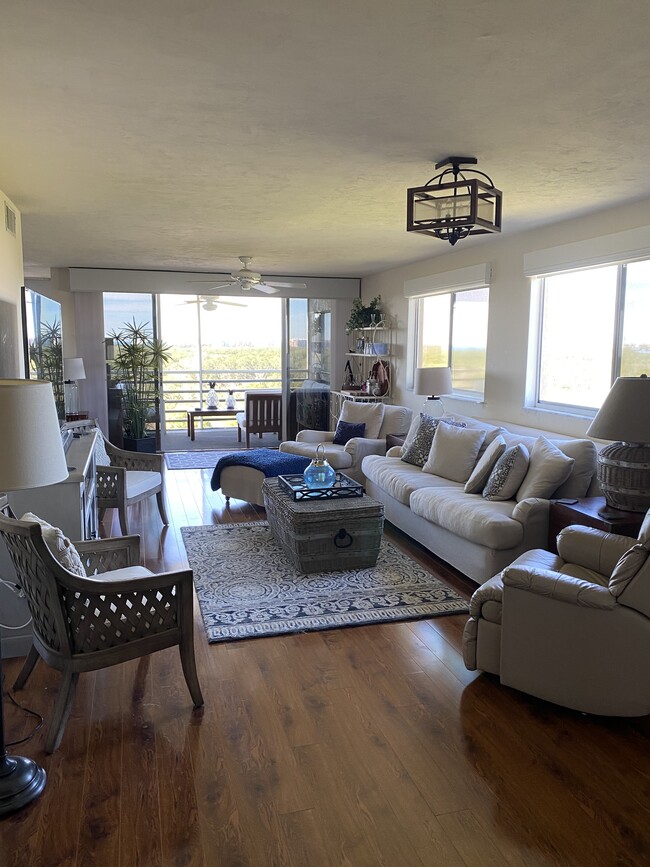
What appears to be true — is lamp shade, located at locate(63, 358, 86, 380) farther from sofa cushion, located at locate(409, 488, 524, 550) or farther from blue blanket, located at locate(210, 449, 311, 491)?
sofa cushion, located at locate(409, 488, 524, 550)

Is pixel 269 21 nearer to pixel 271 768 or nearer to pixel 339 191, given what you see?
pixel 339 191

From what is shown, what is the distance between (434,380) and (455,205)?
299cm

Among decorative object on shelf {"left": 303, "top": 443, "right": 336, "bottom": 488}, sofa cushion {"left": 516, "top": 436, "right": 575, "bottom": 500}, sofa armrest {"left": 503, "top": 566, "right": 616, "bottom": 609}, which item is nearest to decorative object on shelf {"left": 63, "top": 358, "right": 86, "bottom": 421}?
decorative object on shelf {"left": 303, "top": 443, "right": 336, "bottom": 488}

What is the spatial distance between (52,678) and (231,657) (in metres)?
0.80

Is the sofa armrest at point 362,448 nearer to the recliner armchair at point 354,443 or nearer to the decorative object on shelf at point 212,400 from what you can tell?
the recliner armchair at point 354,443

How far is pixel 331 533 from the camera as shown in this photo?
13.4 feet

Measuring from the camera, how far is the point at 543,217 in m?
4.57

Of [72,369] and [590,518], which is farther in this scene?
[72,369]

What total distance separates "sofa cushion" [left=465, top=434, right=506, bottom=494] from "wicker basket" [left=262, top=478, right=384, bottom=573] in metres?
0.71

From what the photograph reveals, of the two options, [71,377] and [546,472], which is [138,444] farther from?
[546,472]

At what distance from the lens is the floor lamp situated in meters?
1.94

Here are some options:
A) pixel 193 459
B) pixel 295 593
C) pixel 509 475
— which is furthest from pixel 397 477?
pixel 193 459

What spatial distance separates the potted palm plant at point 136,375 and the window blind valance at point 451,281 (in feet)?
11.7

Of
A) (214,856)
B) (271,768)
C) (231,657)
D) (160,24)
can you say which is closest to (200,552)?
(231,657)
